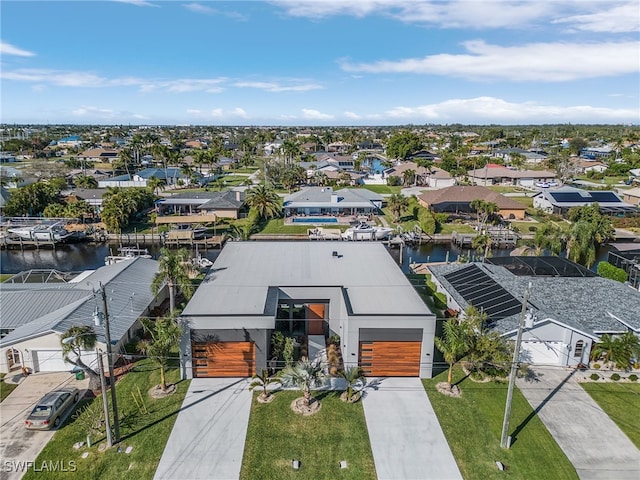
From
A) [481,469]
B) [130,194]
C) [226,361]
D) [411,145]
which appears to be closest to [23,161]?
[130,194]

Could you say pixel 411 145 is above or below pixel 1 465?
above

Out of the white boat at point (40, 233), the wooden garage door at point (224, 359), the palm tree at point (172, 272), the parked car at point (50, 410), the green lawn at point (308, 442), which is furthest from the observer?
the white boat at point (40, 233)

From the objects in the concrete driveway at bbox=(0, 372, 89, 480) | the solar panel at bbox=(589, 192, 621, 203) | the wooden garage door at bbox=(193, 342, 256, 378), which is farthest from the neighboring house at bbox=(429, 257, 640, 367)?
the solar panel at bbox=(589, 192, 621, 203)

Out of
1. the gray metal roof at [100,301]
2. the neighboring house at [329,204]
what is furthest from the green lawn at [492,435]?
the neighboring house at [329,204]

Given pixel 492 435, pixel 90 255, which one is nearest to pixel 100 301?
pixel 492 435

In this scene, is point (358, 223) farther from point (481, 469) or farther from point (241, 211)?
point (481, 469)

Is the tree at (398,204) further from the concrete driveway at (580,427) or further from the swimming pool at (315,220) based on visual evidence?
the concrete driveway at (580,427)
